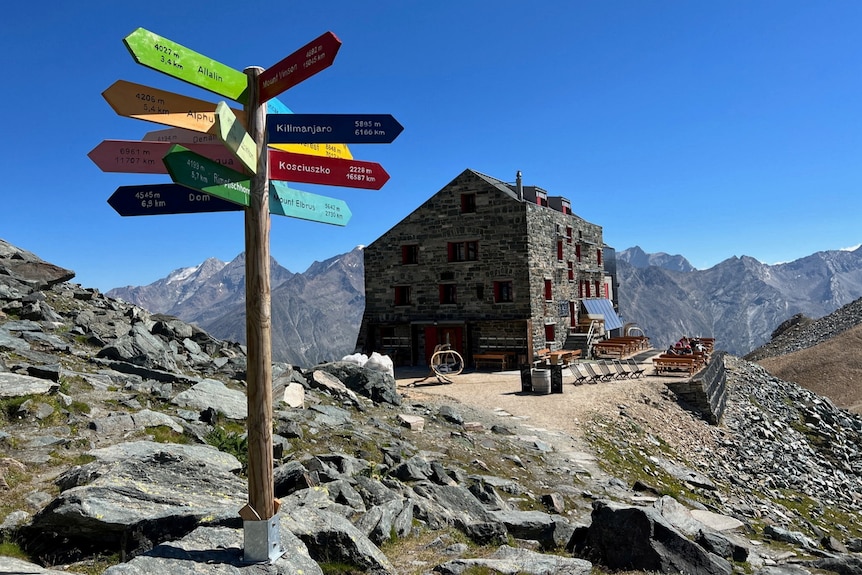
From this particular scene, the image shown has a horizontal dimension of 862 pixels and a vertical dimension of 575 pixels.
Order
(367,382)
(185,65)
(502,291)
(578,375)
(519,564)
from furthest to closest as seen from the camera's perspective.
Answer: (502,291) → (578,375) → (367,382) → (519,564) → (185,65)

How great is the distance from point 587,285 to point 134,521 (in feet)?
114

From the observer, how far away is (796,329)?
5709cm

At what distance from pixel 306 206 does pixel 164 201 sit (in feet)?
3.55

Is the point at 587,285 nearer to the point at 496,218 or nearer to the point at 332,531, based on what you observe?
the point at 496,218

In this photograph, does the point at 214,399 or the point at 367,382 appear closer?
the point at 214,399

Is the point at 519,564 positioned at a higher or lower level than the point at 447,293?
lower

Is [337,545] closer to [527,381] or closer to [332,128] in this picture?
[332,128]

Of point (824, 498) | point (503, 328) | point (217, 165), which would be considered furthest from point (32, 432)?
point (503, 328)

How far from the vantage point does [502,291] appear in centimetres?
2905

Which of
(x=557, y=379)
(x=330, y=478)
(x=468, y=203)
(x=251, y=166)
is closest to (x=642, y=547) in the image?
(x=330, y=478)

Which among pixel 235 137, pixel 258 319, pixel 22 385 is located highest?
pixel 235 137

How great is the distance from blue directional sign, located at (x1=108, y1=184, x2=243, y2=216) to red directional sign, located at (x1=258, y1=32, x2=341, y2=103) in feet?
2.88

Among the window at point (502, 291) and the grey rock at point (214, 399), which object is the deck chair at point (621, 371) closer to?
the window at point (502, 291)

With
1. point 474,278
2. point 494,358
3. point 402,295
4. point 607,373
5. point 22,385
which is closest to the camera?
point 22,385
